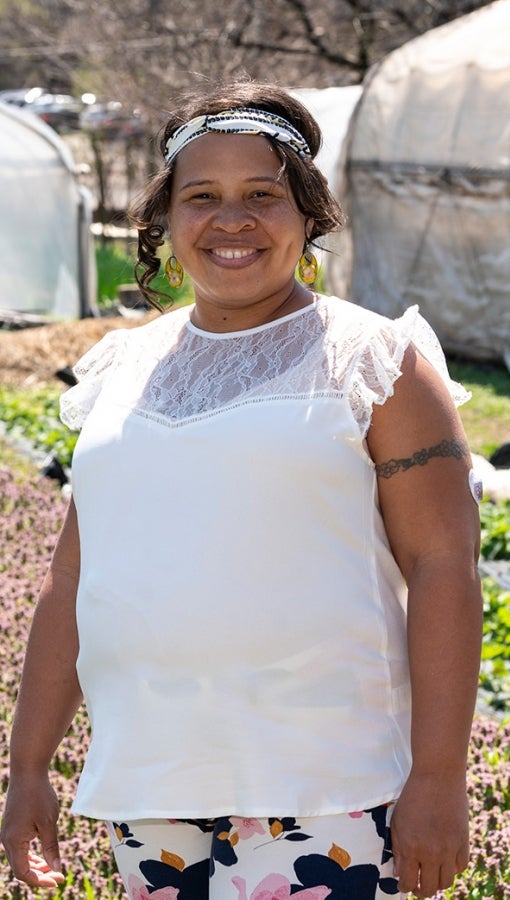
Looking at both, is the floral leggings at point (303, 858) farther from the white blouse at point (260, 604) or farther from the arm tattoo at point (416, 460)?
the arm tattoo at point (416, 460)

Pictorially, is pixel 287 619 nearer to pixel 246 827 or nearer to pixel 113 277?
pixel 246 827

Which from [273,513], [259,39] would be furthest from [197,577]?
[259,39]

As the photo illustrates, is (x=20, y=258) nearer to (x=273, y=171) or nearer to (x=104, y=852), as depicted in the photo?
(x=104, y=852)

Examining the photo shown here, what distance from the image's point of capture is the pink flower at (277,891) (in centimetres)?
185

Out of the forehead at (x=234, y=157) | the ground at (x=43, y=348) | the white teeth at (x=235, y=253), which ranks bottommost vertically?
the ground at (x=43, y=348)

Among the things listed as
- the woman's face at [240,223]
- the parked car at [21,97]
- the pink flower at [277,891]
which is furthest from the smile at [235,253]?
the parked car at [21,97]

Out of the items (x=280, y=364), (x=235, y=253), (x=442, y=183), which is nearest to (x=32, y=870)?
(x=280, y=364)

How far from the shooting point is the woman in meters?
1.86

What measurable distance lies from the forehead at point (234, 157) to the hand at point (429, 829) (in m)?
0.97

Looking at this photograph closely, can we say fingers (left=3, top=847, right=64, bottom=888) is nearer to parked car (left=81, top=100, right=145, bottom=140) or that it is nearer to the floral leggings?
the floral leggings

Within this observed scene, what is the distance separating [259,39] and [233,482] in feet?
55.5

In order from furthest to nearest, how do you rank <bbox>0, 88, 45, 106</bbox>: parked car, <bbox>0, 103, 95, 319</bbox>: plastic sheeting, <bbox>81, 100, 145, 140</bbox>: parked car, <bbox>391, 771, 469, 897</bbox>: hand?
<bbox>0, 88, 45, 106</bbox>: parked car < <bbox>81, 100, 145, 140</bbox>: parked car < <bbox>0, 103, 95, 319</bbox>: plastic sheeting < <bbox>391, 771, 469, 897</bbox>: hand

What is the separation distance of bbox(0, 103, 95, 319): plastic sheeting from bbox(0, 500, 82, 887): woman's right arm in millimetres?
11138

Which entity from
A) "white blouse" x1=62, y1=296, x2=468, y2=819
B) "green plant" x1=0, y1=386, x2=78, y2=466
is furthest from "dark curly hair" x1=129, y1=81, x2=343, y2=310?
"green plant" x1=0, y1=386, x2=78, y2=466
